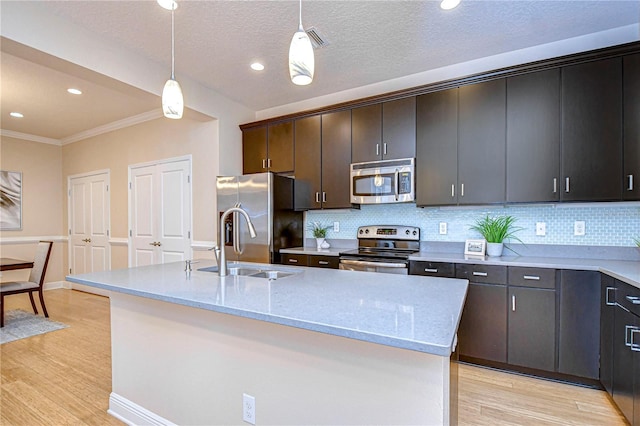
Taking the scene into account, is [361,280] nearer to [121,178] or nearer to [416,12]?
[416,12]

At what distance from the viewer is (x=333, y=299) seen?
4.34ft

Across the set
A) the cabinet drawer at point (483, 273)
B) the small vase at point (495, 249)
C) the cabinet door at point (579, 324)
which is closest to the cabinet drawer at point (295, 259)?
the cabinet drawer at point (483, 273)

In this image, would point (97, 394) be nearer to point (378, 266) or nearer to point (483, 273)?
point (378, 266)

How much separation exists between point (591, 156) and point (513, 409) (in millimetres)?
1925

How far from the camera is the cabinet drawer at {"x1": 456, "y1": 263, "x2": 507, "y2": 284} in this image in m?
2.53

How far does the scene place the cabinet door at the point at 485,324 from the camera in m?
2.53

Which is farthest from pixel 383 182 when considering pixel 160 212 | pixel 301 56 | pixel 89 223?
pixel 89 223

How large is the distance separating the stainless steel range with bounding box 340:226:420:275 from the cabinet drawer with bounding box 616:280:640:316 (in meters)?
1.42

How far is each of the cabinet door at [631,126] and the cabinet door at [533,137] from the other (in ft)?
1.30

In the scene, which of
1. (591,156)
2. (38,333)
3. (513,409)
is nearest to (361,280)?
(513,409)

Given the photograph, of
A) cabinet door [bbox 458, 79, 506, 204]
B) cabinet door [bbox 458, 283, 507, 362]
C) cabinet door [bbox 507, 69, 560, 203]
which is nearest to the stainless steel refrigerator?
cabinet door [bbox 458, 79, 506, 204]

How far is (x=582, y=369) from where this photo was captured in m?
2.28

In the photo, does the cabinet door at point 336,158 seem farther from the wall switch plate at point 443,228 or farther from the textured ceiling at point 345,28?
the wall switch plate at point 443,228

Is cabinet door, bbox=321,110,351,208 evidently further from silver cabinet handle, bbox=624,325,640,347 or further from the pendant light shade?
silver cabinet handle, bbox=624,325,640,347
